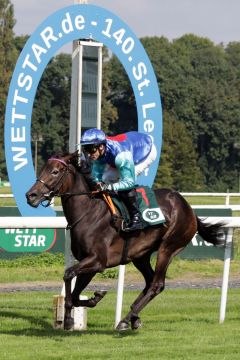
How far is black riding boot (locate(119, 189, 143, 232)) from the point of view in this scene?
258 inches

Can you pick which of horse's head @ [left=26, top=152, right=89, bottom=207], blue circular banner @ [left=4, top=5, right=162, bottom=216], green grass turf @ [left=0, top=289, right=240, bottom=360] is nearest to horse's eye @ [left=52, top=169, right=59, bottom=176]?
horse's head @ [left=26, top=152, right=89, bottom=207]

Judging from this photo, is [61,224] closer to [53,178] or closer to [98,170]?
[98,170]

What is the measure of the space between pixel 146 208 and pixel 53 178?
753mm

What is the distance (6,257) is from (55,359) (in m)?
6.16

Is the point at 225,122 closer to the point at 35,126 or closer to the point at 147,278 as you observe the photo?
the point at 35,126

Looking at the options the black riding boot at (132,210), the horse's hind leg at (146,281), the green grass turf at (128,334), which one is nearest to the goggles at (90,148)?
the black riding boot at (132,210)

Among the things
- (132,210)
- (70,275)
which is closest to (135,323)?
(70,275)

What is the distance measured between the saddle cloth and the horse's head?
15.6 inches

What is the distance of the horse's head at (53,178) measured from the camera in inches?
245

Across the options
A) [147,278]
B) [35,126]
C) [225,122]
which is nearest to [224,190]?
[225,122]

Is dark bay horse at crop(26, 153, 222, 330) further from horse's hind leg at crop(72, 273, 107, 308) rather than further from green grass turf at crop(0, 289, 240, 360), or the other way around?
green grass turf at crop(0, 289, 240, 360)

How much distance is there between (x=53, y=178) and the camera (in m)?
6.33

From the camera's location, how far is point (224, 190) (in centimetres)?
6431

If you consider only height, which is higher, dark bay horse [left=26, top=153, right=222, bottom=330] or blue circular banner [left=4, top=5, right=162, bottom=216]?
blue circular banner [left=4, top=5, right=162, bottom=216]
